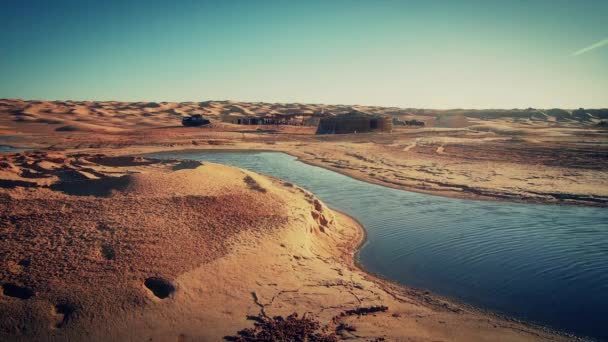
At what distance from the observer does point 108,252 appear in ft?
15.6

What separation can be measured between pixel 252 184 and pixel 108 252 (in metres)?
4.00

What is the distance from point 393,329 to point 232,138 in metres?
28.0

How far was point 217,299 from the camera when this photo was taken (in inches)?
170

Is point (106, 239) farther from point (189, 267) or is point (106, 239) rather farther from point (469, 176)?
point (469, 176)

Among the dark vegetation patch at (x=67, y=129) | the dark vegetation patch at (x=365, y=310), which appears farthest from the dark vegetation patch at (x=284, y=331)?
the dark vegetation patch at (x=67, y=129)

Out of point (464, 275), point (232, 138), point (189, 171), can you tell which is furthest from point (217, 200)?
point (232, 138)

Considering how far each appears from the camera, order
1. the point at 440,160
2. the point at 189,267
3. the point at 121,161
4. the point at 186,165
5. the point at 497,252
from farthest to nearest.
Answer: the point at 440,160
the point at 121,161
the point at 186,165
the point at 497,252
the point at 189,267

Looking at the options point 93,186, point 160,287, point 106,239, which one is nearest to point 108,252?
point 106,239

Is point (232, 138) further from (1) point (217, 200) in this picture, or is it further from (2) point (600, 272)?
(2) point (600, 272)

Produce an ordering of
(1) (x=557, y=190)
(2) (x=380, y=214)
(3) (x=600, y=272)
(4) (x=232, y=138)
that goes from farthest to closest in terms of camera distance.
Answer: (4) (x=232, y=138) < (1) (x=557, y=190) < (2) (x=380, y=214) < (3) (x=600, y=272)

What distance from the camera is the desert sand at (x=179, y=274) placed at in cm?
383

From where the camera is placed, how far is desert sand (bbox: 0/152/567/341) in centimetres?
383

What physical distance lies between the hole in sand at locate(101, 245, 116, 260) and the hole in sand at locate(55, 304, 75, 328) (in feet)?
2.76

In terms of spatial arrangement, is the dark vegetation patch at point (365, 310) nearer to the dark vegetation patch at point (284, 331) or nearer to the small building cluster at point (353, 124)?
the dark vegetation patch at point (284, 331)
